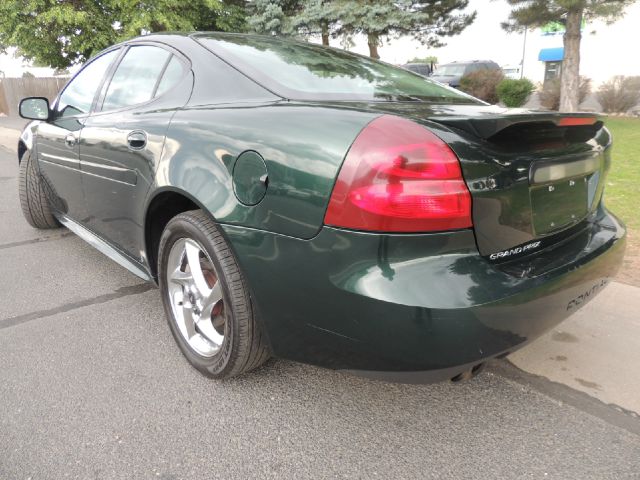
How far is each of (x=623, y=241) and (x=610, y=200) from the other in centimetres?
325

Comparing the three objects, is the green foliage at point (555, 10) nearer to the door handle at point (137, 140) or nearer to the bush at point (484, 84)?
the bush at point (484, 84)

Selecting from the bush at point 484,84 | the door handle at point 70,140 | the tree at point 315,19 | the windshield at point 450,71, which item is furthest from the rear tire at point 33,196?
the windshield at point 450,71

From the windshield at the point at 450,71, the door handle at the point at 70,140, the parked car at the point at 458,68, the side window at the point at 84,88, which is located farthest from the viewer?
the windshield at the point at 450,71

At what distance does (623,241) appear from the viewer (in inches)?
86.4

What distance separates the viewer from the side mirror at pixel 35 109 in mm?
3646

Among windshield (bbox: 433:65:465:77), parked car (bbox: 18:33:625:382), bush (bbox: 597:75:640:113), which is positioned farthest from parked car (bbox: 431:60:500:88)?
parked car (bbox: 18:33:625:382)

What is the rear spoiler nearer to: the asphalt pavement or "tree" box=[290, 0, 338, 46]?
the asphalt pavement

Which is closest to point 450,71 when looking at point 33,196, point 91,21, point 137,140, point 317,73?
point 91,21

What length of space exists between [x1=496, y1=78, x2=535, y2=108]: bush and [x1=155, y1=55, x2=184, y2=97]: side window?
1373 centimetres

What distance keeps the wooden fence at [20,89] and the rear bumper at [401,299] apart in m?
23.9

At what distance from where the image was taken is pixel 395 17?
42.7ft

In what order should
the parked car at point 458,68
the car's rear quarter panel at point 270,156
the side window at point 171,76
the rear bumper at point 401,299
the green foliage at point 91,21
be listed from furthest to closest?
the parked car at point 458,68 < the green foliage at point 91,21 < the side window at point 171,76 < the car's rear quarter panel at point 270,156 < the rear bumper at point 401,299

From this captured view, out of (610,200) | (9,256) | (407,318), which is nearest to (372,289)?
(407,318)

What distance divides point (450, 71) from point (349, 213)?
67.1 ft
